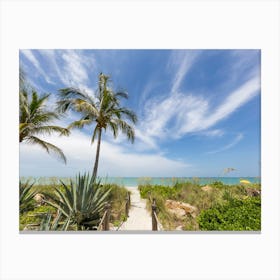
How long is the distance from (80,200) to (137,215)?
982mm

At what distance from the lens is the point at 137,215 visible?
2988 mm

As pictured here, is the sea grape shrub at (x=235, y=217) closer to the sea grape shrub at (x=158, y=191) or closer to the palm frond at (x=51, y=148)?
the sea grape shrub at (x=158, y=191)

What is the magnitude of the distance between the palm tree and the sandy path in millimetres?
1329

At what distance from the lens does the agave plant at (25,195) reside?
2.34m

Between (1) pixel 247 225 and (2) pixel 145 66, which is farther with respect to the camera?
(2) pixel 145 66

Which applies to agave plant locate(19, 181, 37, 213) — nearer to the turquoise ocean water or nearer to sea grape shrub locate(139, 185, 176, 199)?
the turquoise ocean water

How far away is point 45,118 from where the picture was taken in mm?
2764

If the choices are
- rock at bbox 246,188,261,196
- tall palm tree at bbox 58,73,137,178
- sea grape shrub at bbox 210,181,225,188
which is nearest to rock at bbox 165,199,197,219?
sea grape shrub at bbox 210,181,225,188

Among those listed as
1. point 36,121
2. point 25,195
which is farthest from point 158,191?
point 36,121
